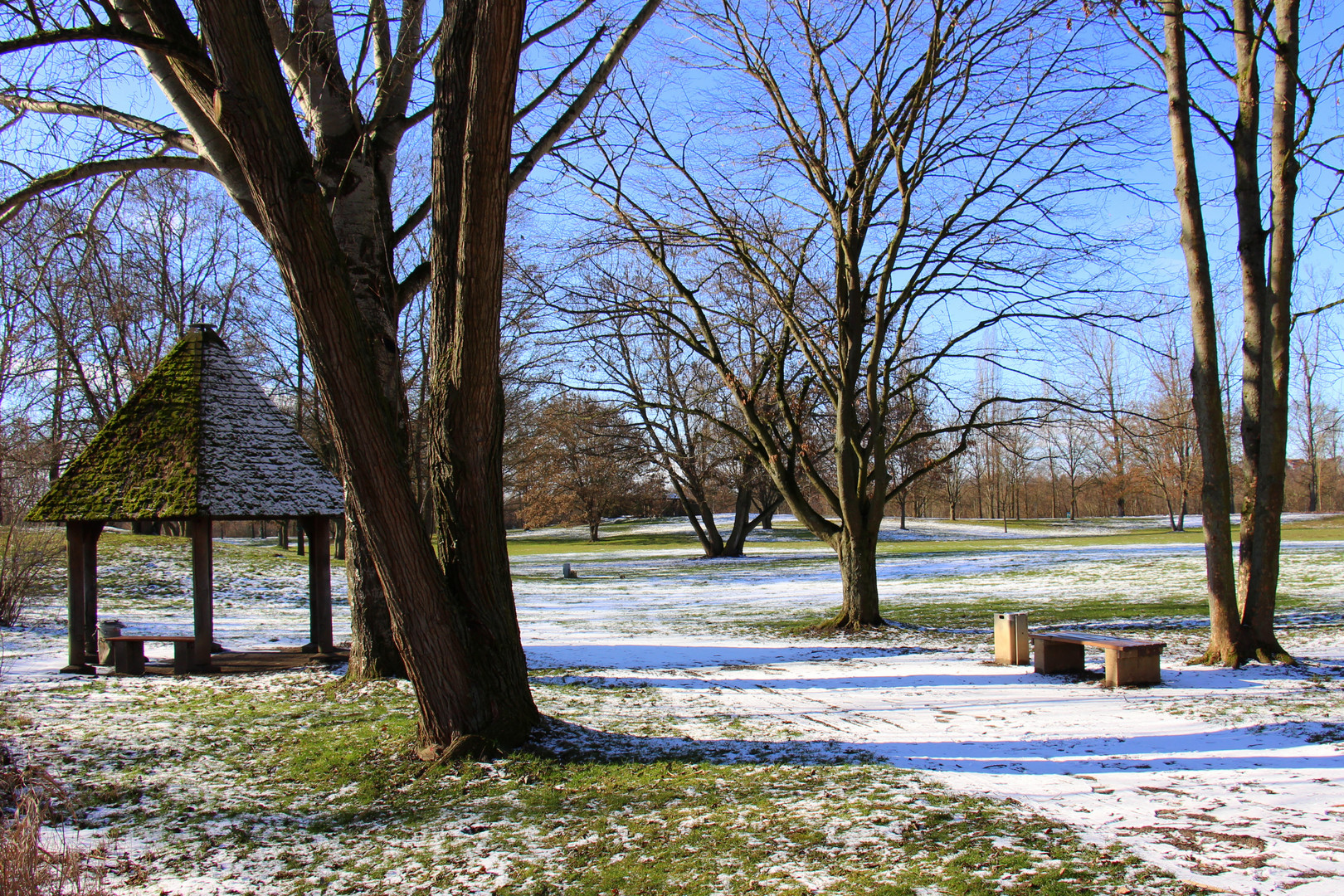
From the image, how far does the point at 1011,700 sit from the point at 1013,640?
201cm

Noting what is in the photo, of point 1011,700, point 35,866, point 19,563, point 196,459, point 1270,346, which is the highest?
point 1270,346

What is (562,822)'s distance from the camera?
5.11 meters

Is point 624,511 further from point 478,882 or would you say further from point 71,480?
point 478,882

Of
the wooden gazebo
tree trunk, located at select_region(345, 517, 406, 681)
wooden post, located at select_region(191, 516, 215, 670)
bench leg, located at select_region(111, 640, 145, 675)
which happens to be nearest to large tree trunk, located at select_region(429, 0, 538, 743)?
tree trunk, located at select_region(345, 517, 406, 681)

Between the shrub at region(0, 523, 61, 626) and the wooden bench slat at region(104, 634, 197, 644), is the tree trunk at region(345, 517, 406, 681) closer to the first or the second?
the wooden bench slat at region(104, 634, 197, 644)

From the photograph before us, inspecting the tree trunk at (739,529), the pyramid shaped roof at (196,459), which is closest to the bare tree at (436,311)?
the pyramid shaped roof at (196,459)

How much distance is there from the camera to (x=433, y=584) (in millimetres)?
6148

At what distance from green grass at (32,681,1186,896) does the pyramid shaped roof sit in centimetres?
378

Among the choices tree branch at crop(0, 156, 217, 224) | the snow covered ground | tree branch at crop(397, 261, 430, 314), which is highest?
tree branch at crop(0, 156, 217, 224)

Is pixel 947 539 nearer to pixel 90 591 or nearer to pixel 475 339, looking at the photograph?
pixel 90 591

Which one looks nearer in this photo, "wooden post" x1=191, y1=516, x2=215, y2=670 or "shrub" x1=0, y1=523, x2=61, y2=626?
"wooden post" x1=191, y1=516, x2=215, y2=670

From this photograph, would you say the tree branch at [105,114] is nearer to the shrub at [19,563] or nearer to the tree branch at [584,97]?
the tree branch at [584,97]

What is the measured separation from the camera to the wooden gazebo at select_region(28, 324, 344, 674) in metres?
10.6

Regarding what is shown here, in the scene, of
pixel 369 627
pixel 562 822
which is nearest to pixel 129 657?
pixel 369 627
